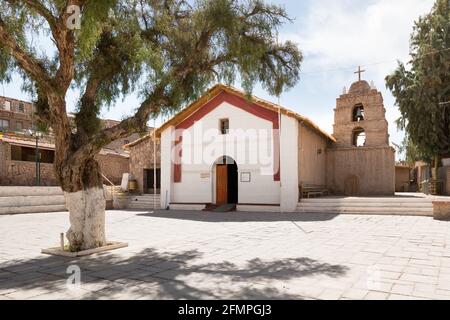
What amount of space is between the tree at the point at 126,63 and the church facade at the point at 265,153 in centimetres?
788

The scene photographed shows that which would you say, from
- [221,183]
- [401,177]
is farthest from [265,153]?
[401,177]

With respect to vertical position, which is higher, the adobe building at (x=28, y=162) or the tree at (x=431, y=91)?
the tree at (x=431, y=91)

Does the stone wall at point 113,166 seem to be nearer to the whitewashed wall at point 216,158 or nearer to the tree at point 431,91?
the whitewashed wall at point 216,158

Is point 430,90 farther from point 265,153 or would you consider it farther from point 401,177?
point 401,177

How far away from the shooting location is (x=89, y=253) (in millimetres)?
7230

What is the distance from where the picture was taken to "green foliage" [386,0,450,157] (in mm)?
22047

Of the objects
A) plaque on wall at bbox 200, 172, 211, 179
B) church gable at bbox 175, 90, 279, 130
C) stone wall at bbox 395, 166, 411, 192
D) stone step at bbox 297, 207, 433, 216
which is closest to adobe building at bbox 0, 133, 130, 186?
church gable at bbox 175, 90, 279, 130

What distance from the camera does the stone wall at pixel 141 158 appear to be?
75.8ft

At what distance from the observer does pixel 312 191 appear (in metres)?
19.1

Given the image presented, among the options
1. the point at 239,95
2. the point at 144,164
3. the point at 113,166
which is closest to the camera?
the point at 239,95

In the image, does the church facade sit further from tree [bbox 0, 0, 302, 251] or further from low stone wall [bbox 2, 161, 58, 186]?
low stone wall [bbox 2, 161, 58, 186]

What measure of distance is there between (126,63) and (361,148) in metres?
17.3

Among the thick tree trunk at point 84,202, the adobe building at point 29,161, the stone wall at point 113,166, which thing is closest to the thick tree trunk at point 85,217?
the thick tree trunk at point 84,202
